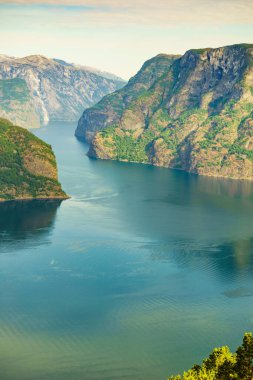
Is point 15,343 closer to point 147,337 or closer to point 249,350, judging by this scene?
point 147,337

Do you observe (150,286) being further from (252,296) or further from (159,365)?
(159,365)

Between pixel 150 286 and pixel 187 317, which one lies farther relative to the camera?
pixel 150 286

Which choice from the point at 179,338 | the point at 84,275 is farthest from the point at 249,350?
the point at 84,275

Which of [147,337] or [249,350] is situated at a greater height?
[249,350]

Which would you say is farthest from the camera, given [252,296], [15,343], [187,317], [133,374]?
[252,296]

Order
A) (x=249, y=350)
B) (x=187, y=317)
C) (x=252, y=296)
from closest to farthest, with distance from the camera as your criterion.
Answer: (x=249, y=350), (x=187, y=317), (x=252, y=296)

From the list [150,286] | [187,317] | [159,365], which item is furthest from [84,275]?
[159,365]
